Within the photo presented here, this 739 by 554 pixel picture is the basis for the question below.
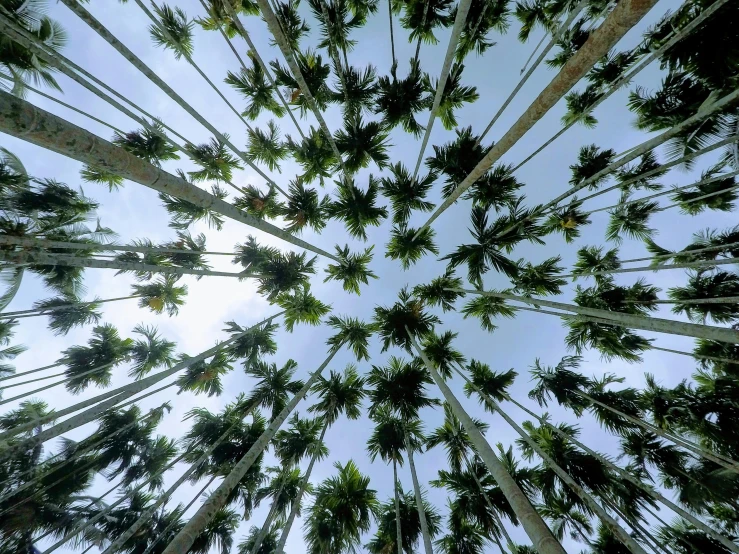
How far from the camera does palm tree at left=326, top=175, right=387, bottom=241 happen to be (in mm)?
10562

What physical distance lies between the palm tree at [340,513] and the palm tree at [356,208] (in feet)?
25.1

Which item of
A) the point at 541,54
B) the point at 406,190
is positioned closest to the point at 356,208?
the point at 406,190

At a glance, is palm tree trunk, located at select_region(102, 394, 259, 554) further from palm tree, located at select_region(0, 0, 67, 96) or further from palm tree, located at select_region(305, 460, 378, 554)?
palm tree, located at select_region(0, 0, 67, 96)

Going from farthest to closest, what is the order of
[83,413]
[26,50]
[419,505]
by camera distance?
[419,505]
[26,50]
[83,413]

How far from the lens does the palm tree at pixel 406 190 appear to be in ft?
34.0

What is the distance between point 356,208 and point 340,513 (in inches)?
354

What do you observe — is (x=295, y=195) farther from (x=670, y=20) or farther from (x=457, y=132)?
(x=670, y=20)

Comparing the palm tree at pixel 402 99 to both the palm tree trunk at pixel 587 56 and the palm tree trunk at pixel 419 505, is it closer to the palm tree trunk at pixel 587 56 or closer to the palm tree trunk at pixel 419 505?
the palm tree trunk at pixel 587 56

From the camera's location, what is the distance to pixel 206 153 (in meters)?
10.6

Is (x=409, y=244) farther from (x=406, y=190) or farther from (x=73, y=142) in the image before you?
(x=73, y=142)

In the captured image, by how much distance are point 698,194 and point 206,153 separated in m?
14.1

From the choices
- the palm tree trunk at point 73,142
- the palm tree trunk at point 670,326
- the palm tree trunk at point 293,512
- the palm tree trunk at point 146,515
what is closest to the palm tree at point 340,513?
the palm tree trunk at point 293,512

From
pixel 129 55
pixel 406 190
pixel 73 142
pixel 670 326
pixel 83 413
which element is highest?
pixel 406 190

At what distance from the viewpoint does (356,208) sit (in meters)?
10.8
